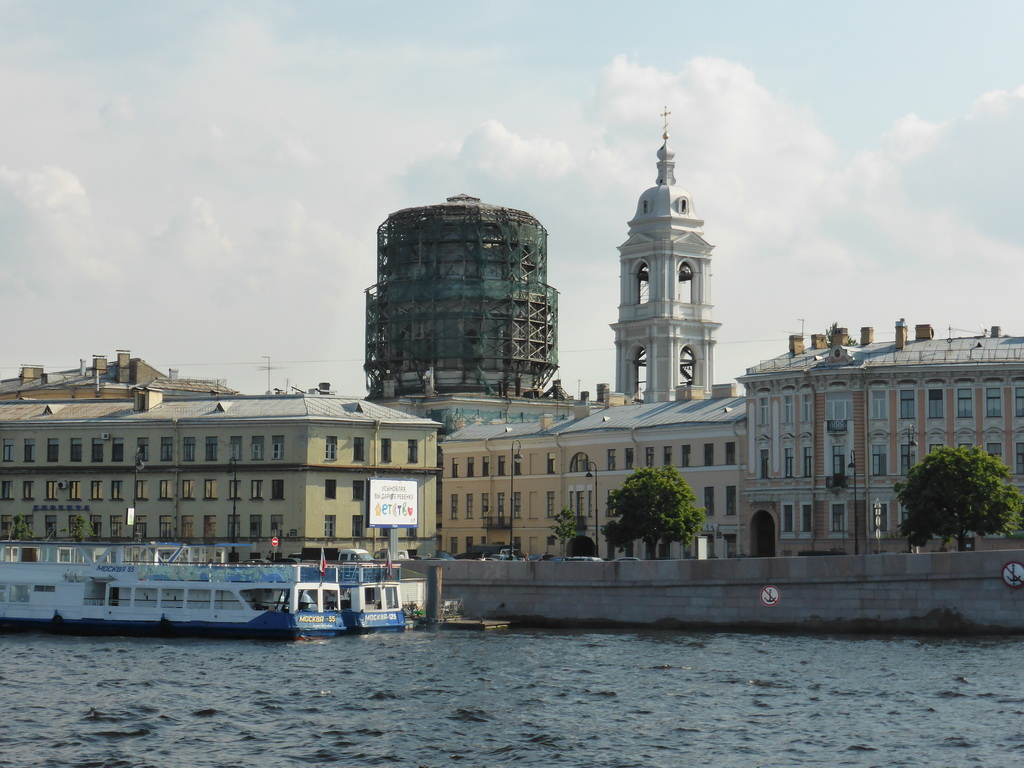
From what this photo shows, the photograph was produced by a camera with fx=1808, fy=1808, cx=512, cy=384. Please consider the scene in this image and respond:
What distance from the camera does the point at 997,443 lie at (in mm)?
95875

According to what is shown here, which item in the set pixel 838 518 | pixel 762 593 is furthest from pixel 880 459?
pixel 762 593

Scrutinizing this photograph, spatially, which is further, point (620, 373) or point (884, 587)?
point (620, 373)

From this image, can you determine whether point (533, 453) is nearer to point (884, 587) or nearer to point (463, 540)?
point (463, 540)

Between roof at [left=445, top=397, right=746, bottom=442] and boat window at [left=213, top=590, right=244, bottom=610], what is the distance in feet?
134

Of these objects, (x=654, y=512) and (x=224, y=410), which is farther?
(x=224, y=410)

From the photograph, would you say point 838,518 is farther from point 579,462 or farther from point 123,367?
point 123,367

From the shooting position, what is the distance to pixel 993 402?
96062 millimetres

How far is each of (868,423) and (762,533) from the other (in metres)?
10.3

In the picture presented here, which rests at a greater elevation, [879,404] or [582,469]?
[879,404]

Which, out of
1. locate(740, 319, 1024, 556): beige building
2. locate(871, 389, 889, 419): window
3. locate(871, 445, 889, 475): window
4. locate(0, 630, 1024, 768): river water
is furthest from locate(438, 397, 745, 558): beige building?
locate(0, 630, 1024, 768): river water

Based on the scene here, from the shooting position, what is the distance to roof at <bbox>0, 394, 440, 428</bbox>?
107 metres

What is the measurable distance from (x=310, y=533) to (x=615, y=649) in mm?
38921

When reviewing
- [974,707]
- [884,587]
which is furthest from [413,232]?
[974,707]

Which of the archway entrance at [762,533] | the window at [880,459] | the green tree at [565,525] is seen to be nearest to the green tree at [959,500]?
the window at [880,459]
